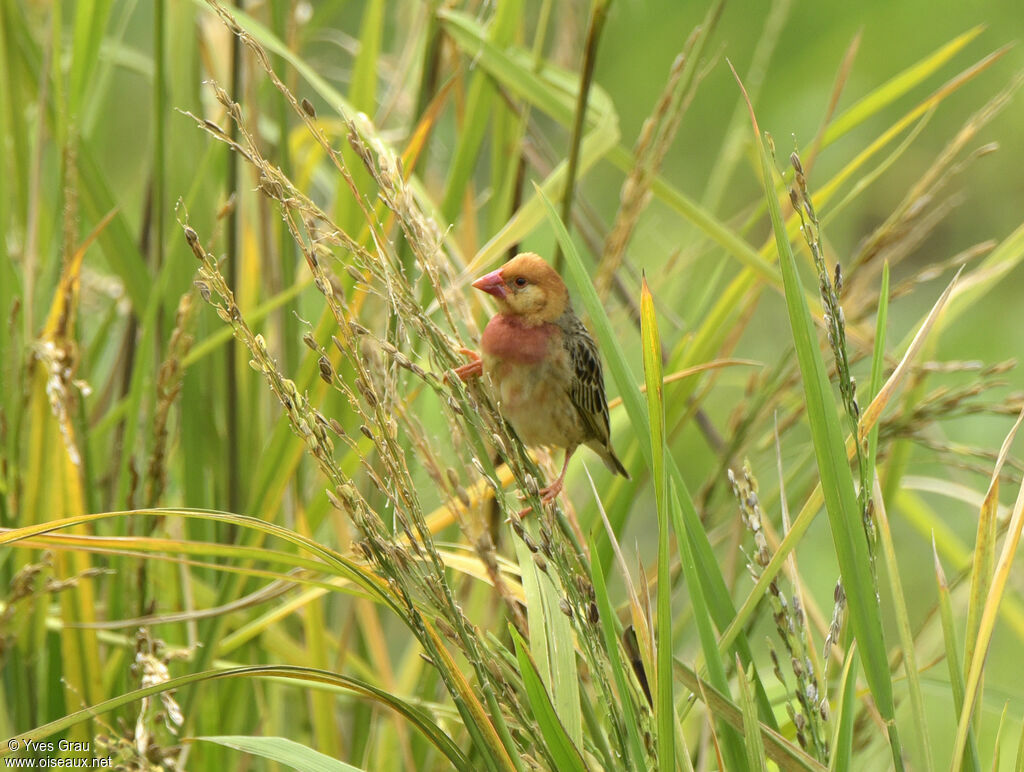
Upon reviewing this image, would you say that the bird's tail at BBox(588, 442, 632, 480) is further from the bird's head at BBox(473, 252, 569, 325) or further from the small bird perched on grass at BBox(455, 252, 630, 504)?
the bird's head at BBox(473, 252, 569, 325)

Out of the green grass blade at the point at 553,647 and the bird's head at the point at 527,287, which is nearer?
the green grass blade at the point at 553,647

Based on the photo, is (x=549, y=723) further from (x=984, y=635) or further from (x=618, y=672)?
(x=984, y=635)

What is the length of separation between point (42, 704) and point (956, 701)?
1526mm

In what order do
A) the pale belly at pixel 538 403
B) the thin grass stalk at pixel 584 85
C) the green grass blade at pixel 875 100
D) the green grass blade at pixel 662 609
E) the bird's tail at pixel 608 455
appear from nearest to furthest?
the green grass blade at pixel 662 609
the thin grass stalk at pixel 584 85
the green grass blade at pixel 875 100
the bird's tail at pixel 608 455
the pale belly at pixel 538 403

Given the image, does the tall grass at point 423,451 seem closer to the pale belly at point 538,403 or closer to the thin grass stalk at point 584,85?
the thin grass stalk at point 584,85

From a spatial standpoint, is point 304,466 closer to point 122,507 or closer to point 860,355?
point 122,507

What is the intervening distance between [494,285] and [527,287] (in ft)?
0.24

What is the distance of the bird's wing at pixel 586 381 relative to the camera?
2.41 metres

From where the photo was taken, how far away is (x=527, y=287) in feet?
7.38

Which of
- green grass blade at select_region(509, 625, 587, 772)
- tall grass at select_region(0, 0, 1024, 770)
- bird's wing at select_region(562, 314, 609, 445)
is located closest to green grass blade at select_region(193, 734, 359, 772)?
tall grass at select_region(0, 0, 1024, 770)

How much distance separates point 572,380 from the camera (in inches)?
95.0

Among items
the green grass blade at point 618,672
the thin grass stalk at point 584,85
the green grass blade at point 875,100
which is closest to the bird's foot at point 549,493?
the green grass blade at point 618,672

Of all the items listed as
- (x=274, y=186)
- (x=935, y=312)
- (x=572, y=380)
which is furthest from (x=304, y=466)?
(x=935, y=312)

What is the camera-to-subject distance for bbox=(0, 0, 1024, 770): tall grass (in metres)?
1.11
